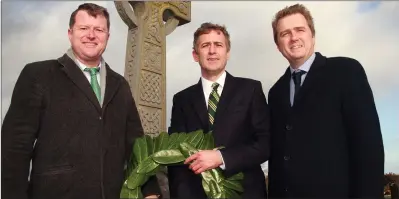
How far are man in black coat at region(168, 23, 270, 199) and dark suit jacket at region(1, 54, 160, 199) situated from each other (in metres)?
0.39

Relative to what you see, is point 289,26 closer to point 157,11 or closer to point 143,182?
point 143,182

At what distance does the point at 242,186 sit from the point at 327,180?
1.45 ft

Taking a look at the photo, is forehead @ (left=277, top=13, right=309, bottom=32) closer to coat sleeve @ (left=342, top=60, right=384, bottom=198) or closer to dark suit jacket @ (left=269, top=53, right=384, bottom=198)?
dark suit jacket @ (left=269, top=53, right=384, bottom=198)

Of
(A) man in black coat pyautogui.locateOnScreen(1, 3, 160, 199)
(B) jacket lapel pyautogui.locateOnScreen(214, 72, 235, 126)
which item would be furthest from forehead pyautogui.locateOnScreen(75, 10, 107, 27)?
(B) jacket lapel pyautogui.locateOnScreen(214, 72, 235, 126)

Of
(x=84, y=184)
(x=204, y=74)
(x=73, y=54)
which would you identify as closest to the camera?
(x=84, y=184)

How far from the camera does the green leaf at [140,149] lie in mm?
1938

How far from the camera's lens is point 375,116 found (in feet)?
6.38

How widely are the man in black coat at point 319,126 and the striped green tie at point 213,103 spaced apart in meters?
0.36

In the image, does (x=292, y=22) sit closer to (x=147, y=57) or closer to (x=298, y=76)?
(x=298, y=76)

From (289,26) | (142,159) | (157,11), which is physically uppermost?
(157,11)

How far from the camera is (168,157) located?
6.27 feet

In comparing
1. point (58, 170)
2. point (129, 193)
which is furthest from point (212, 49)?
point (58, 170)

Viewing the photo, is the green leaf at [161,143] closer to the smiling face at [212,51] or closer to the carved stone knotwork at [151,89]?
the smiling face at [212,51]

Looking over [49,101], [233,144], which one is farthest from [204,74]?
[49,101]
